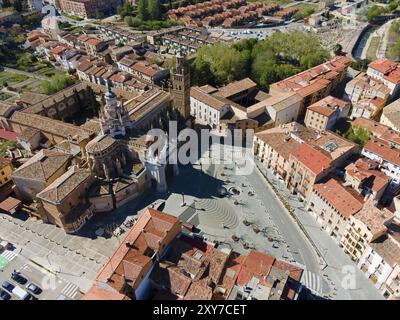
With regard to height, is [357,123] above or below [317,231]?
above

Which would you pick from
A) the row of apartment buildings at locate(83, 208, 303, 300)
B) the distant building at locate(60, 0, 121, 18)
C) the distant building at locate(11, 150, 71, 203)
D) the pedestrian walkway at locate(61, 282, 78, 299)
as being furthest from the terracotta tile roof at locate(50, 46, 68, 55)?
the pedestrian walkway at locate(61, 282, 78, 299)

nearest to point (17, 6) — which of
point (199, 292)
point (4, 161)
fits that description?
point (4, 161)

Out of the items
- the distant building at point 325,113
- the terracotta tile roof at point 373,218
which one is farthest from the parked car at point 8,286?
the distant building at point 325,113

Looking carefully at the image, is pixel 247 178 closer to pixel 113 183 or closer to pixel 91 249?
pixel 113 183

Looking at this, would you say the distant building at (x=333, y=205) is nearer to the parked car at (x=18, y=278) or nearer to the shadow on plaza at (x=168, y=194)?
the shadow on plaza at (x=168, y=194)

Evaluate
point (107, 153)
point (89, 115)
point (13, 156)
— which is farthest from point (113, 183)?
point (89, 115)

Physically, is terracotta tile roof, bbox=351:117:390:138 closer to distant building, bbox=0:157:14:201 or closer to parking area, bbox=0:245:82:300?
parking area, bbox=0:245:82:300
